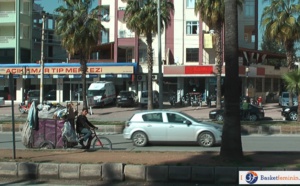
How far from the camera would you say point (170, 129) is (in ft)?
56.7

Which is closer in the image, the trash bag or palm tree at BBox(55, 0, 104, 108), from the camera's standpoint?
the trash bag

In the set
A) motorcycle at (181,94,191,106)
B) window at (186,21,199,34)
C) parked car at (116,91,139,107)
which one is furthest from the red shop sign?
parked car at (116,91,139,107)

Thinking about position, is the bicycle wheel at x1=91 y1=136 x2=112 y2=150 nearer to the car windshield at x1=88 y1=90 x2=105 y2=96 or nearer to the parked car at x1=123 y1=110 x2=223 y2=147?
the parked car at x1=123 y1=110 x2=223 y2=147

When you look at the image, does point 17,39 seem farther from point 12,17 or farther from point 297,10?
point 297,10

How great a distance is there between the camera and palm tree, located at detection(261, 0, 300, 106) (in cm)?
3688

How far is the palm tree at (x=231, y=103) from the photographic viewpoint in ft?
36.8

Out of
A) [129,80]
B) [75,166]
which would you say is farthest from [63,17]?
[75,166]

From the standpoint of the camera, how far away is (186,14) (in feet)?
169

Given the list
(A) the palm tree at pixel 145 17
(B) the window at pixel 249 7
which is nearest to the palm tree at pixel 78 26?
(A) the palm tree at pixel 145 17

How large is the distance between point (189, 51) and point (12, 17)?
2498cm

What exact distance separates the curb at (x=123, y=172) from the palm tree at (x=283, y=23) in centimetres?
2968

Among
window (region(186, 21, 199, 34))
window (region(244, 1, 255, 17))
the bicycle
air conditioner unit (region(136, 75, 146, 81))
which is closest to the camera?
the bicycle

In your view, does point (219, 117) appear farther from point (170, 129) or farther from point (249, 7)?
point (249, 7)

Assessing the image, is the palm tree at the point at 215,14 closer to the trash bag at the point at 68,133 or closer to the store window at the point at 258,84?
the store window at the point at 258,84
